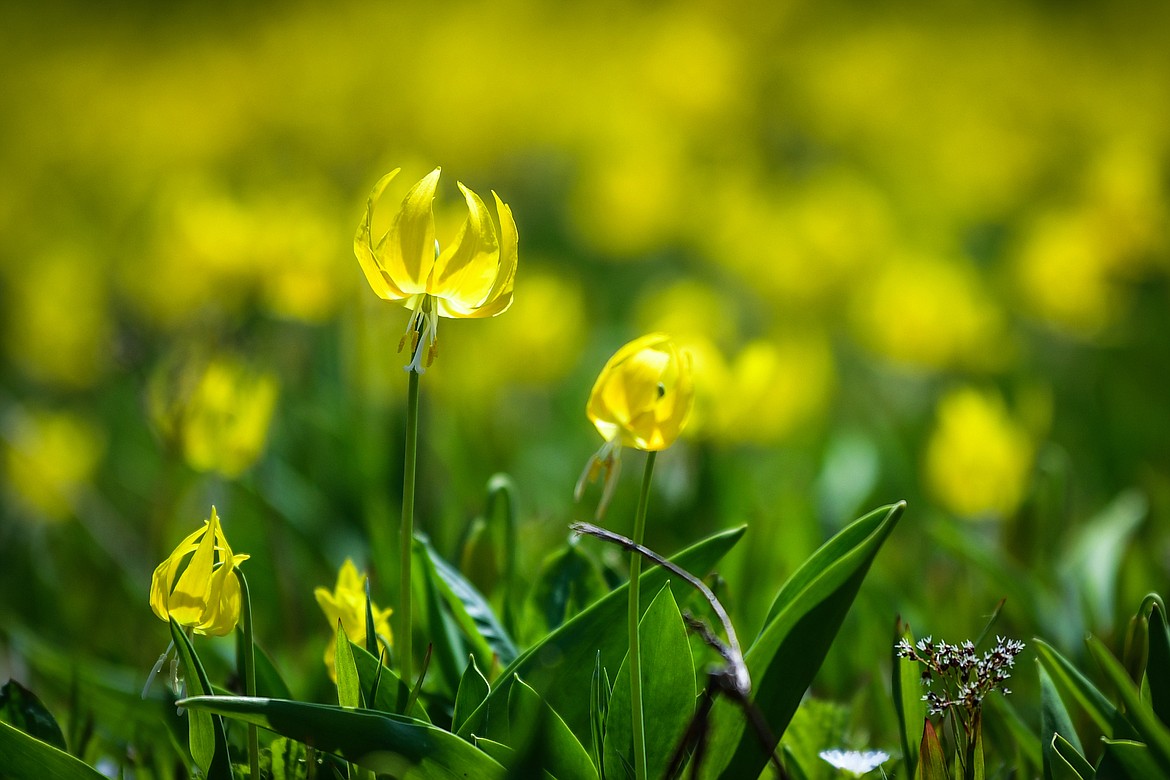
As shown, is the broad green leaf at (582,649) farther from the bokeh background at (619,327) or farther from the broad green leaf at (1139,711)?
the broad green leaf at (1139,711)

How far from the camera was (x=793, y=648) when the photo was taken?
1.09 m

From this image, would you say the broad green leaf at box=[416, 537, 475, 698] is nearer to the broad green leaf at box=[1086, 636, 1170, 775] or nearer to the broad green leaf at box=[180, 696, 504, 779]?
the broad green leaf at box=[180, 696, 504, 779]

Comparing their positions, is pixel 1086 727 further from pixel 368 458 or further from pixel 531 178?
pixel 531 178

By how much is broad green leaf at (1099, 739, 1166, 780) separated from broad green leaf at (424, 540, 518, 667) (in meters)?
0.72

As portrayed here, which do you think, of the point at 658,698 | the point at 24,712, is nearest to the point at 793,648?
the point at 658,698

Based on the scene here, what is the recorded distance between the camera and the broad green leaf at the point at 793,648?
1052mm

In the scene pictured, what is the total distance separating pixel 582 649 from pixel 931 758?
1.35ft

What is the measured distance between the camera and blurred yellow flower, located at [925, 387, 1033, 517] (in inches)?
85.4

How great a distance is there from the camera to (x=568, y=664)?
1.22 metres

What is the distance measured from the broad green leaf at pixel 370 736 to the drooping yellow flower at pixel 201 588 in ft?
0.32

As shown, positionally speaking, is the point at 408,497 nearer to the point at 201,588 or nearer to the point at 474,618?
the point at 201,588

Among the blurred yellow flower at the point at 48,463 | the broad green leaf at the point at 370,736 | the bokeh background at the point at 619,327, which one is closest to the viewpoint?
the broad green leaf at the point at 370,736

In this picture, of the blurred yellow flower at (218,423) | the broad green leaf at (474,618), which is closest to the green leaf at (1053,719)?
the broad green leaf at (474,618)

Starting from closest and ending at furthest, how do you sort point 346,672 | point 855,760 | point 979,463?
point 346,672 < point 855,760 < point 979,463
